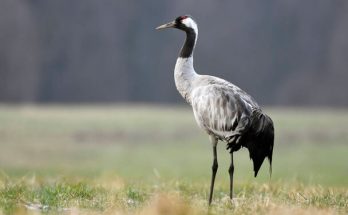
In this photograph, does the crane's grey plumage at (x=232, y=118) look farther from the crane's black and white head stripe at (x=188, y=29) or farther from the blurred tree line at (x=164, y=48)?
the blurred tree line at (x=164, y=48)

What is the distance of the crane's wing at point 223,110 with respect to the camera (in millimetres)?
8180

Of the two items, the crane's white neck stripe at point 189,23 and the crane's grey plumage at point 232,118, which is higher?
the crane's white neck stripe at point 189,23

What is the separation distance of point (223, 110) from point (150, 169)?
1920 centimetres

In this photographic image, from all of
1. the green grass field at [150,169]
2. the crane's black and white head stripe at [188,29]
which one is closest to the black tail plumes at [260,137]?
the green grass field at [150,169]

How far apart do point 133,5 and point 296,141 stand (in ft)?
198

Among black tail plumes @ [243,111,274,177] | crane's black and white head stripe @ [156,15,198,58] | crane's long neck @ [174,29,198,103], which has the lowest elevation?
black tail plumes @ [243,111,274,177]

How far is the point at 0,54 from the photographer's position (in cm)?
8156

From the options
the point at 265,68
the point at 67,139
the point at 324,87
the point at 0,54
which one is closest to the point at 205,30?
the point at 265,68

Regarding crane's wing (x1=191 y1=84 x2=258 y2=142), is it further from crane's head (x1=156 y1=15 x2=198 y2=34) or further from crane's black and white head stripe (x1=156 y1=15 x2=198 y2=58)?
crane's head (x1=156 y1=15 x2=198 y2=34)

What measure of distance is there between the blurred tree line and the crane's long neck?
74.3 meters

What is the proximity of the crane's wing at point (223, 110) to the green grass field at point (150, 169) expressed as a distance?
87 cm

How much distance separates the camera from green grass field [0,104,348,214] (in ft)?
25.4

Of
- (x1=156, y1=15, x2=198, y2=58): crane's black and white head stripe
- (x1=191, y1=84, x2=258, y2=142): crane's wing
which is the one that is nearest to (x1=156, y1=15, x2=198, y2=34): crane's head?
(x1=156, y1=15, x2=198, y2=58): crane's black and white head stripe

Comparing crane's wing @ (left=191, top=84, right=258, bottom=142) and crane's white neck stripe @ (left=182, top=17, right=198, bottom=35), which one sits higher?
crane's white neck stripe @ (left=182, top=17, right=198, bottom=35)
